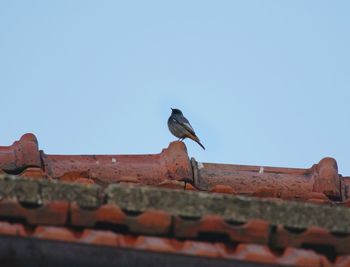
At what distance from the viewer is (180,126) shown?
56.4 feet

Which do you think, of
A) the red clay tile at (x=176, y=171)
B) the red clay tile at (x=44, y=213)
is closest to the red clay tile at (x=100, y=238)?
the red clay tile at (x=44, y=213)

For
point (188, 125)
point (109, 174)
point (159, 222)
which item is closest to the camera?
point (159, 222)

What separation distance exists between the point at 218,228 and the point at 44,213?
0.76 meters

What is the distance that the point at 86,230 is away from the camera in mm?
4691

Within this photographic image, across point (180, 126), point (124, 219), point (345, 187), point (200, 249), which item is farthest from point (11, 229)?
point (180, 126)

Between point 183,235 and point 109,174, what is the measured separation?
3.10 m

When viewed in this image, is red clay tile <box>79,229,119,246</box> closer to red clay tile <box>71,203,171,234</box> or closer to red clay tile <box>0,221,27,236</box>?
red clay tile <box>71,203,171,234</box>

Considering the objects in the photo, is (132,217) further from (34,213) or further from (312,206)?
(312,206)

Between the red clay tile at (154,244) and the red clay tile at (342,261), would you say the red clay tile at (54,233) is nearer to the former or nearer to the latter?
the red clay tile at (154,244)

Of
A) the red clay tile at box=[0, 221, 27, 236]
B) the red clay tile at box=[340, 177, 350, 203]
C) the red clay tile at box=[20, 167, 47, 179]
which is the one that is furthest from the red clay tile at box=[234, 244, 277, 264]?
the red clay tile at box=[340, 177, 350, 203]

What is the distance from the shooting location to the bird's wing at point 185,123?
17.0m

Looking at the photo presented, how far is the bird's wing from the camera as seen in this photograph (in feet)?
55.7

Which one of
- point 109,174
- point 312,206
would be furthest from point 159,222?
point 109,174

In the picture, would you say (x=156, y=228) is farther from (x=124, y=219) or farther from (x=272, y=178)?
(x=272, y=178)
